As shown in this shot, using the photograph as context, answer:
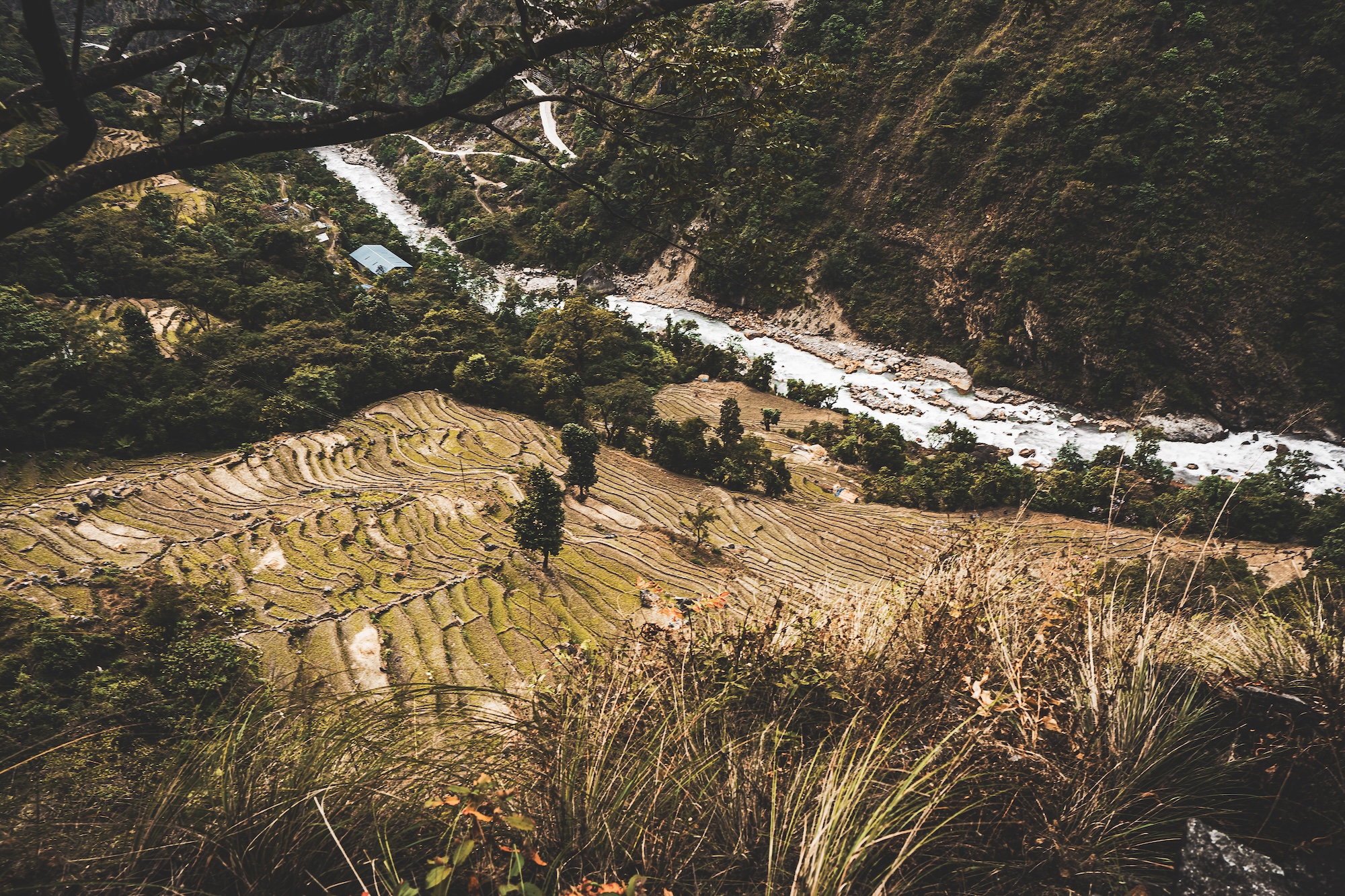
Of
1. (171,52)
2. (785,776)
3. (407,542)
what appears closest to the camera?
(785,776)

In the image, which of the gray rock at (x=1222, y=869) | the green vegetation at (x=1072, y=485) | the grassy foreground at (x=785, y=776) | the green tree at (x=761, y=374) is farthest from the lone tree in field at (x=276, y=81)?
the green tree at (x=761, y=374)

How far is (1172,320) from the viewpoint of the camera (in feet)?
98.6

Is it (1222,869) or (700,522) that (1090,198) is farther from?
(1222,869)

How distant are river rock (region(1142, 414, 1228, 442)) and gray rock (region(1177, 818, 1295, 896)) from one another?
3268 cm

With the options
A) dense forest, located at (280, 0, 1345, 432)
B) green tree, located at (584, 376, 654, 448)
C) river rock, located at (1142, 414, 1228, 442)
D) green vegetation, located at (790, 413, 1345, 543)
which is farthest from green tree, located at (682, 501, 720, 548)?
river rock, located at (1142, 414, 1228, 442)

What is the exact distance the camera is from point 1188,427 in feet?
93.7

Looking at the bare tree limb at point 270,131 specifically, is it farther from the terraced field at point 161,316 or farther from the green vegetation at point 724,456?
the terraced field at point 161,316

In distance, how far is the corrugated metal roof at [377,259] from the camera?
44.6 metres

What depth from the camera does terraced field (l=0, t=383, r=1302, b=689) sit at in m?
14.1

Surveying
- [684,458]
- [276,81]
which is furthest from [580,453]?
[276,81]

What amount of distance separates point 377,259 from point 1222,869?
52.1 meters

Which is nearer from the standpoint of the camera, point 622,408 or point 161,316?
point 622,408

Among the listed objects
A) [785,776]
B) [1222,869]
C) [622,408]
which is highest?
[1222,869]

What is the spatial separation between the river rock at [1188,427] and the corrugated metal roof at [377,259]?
155ft
